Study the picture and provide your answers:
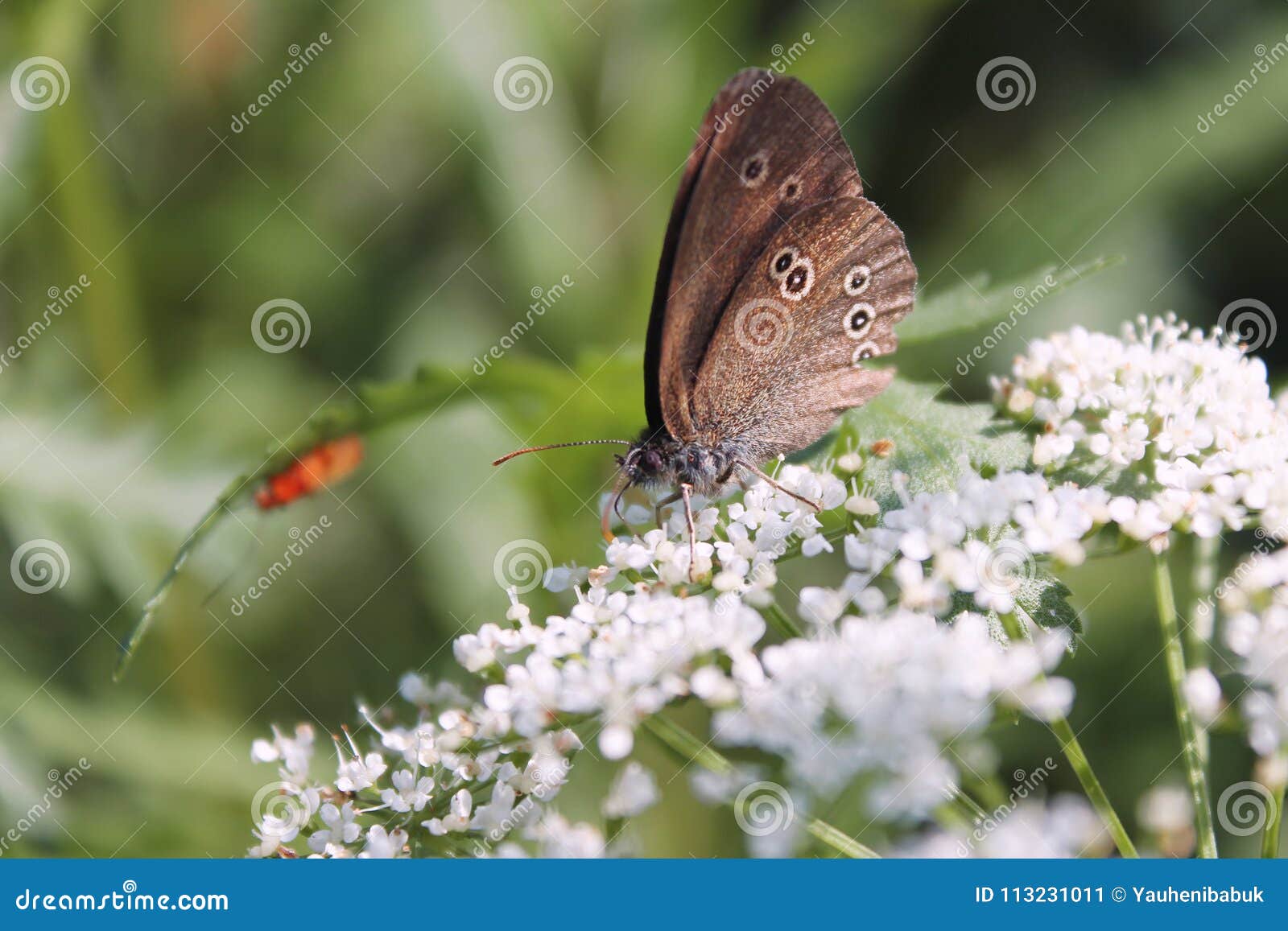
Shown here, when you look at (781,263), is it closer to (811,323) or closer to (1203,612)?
(811,323)

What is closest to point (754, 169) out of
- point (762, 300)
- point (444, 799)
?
point (762, 300)

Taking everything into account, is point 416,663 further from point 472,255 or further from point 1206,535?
point 1206,535

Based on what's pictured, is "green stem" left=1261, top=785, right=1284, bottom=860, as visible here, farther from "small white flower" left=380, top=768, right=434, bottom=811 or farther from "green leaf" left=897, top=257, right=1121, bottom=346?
"small white flower" left=380, top=768, right=434, bottom=811

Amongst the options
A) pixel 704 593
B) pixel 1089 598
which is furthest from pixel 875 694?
pixel 1089 598

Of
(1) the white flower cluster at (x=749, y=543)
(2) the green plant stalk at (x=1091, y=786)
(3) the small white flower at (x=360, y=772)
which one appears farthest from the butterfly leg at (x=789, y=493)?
(3) the small white flower at (x=360, y=772)

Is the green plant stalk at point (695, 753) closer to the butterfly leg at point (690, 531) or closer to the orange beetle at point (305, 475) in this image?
the butterfly leg at point (690, 531)
